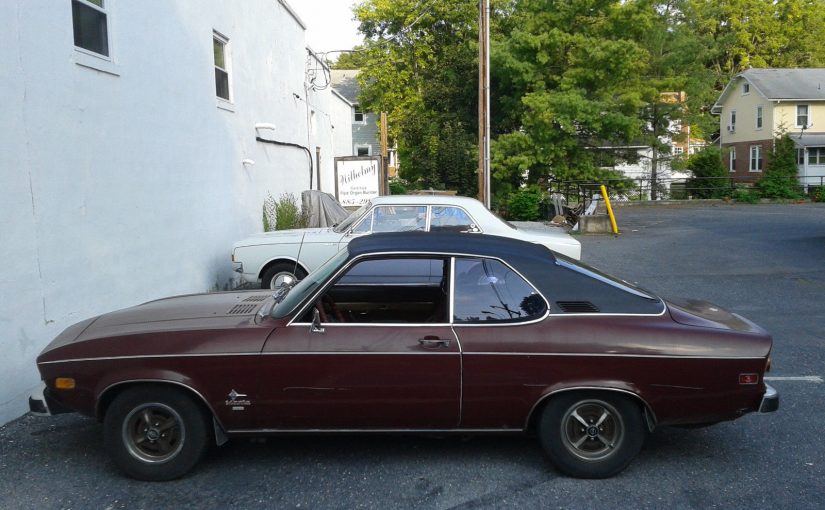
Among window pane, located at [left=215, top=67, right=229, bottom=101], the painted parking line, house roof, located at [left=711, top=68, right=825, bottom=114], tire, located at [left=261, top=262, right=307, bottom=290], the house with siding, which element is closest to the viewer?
the painted parking line

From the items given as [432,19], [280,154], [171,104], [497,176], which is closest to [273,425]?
[171,104]

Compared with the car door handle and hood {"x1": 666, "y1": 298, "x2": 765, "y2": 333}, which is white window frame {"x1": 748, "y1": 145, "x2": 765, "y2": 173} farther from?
the car door handle

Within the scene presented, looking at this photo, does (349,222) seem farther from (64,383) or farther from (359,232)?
(64,383)

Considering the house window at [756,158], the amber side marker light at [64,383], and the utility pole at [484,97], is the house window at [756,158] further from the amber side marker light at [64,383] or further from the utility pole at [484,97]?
the amber side marker light at [64,383]

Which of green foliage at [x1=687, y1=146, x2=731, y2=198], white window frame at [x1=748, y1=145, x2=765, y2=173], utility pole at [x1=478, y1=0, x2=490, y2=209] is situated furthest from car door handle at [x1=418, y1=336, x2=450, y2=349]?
white window frame at [x1=748, y1=145, x2=765, y2=173]

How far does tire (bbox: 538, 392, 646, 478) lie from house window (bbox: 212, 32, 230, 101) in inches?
338

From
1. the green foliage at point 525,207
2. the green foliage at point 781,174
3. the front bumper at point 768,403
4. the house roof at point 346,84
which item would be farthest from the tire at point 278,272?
the house roof at point 346,84

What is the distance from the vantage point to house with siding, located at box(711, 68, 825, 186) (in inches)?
1672

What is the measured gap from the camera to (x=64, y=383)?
4.35 meters

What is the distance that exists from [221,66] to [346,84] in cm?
4004

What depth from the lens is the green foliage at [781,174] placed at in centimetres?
3528

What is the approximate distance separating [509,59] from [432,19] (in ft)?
39.1

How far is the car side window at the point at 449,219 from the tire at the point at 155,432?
5652mm

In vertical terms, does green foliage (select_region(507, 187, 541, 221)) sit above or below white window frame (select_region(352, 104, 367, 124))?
below
